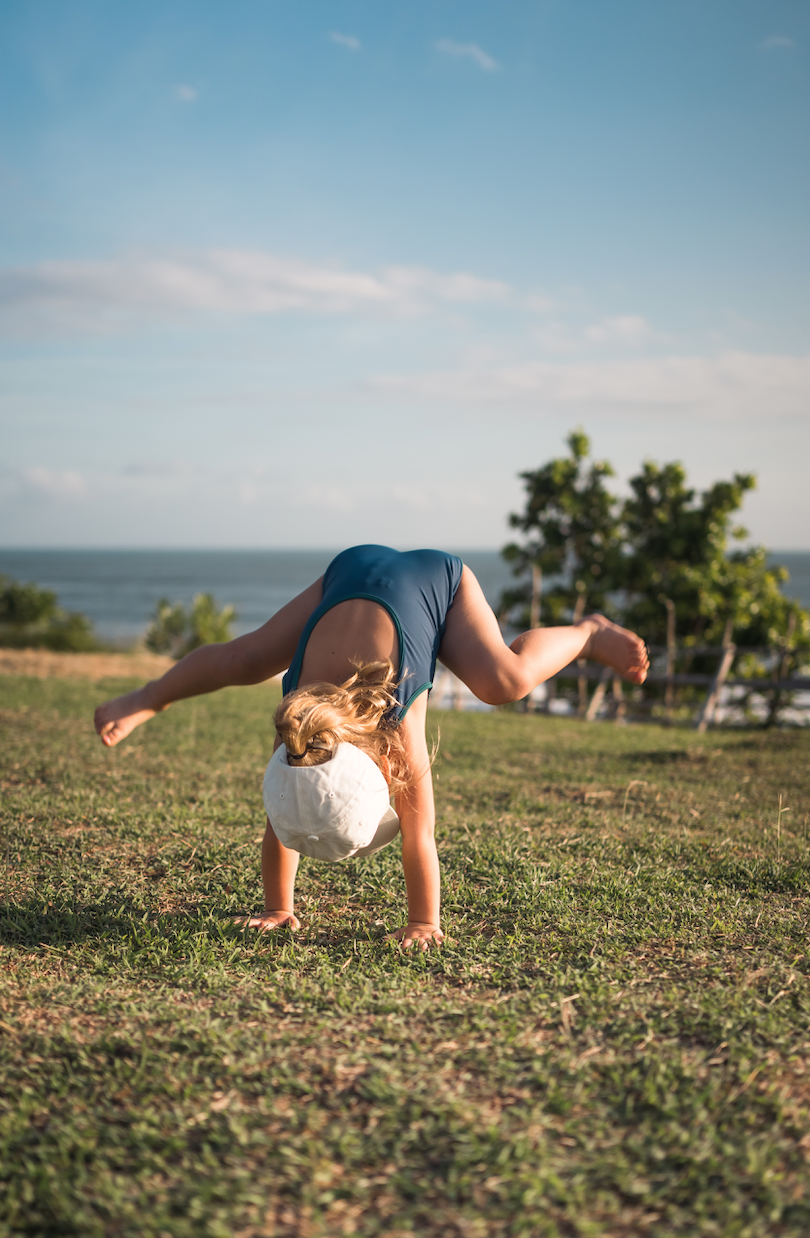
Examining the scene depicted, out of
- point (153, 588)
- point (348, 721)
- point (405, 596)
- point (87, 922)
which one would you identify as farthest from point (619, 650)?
point (153, 588)

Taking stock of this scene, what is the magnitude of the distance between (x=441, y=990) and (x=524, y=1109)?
0.62m

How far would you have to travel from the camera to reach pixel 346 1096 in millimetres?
1911

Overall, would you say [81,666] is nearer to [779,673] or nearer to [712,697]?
[712,697]

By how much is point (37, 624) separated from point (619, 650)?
2061cm

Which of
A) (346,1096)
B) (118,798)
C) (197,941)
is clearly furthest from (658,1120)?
(118,798)

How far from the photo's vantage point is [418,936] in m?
2.85

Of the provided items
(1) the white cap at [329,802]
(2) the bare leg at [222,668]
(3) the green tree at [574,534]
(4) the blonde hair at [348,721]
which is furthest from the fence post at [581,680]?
(1) the white cap at [329,802]

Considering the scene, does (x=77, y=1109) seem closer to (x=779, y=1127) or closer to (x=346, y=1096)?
(x=346, y=1096)

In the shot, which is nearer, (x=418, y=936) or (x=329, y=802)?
(x=329, y=802)

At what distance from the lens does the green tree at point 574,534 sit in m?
16.4

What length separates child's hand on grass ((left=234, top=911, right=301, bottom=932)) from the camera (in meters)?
2.96

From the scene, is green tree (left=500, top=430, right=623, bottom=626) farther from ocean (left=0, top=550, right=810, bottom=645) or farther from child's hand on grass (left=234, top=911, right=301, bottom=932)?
ocean (left=0, top=550, right=810, bottom=645)

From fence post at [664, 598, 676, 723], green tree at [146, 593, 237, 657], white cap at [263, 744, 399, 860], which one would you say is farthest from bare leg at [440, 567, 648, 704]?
green tree at [146, 593, 237, 657]

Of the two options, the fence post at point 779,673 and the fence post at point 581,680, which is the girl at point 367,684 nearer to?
the fence post at point 779,673
